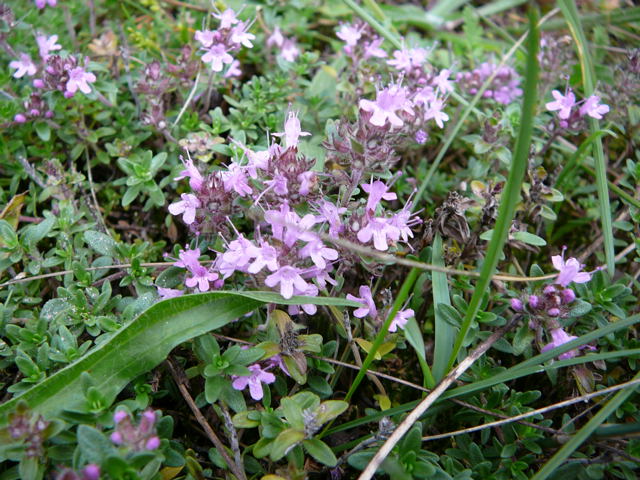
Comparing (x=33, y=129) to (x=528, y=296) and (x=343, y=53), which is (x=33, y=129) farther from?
(x=528, y=296)

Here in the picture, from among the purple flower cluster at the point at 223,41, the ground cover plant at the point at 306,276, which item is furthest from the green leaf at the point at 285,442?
the purple flower cluster at the point at 223,41

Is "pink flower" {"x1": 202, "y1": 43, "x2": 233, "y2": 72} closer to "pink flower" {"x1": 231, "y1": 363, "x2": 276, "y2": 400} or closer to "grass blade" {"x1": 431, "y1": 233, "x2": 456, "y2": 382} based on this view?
"grass blade" {"x1": 431, "y1": 233, "x2": 456, "y2": 382}

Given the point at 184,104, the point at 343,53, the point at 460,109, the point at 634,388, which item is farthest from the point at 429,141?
the point at 634,388

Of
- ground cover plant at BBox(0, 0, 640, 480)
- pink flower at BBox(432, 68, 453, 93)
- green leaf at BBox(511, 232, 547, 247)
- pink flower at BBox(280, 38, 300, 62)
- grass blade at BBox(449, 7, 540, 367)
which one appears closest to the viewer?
grass blade at BBox(449, 7, 540, 367)

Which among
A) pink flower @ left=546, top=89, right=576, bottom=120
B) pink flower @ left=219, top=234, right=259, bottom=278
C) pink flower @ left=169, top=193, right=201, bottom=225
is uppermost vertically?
pink flower @ left=546, top=89, right=576, bottom=120

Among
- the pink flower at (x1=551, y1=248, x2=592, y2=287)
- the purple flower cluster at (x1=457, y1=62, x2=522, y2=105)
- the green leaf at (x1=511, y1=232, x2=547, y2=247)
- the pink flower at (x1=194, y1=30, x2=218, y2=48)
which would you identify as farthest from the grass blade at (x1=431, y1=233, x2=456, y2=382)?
the pink flower at (x1=194, y1=30, x2=218, y2=48)

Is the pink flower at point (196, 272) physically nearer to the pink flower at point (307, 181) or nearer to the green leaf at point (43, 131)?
the pink flower at point (307, 181)
